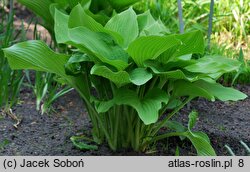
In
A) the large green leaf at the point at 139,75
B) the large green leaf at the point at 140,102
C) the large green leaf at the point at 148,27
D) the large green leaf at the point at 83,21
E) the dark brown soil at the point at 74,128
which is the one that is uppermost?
the large green leaf at the point at 83,21

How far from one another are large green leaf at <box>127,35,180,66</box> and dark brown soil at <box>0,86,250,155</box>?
→ 56cm

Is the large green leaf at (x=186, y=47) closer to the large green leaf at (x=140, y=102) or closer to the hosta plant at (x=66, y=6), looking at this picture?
the large green leaf at (x=140, y=102)

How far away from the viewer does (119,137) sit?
2.71 meters

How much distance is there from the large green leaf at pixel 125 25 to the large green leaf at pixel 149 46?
0.57 ft

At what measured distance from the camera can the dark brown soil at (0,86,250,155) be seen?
110 inches

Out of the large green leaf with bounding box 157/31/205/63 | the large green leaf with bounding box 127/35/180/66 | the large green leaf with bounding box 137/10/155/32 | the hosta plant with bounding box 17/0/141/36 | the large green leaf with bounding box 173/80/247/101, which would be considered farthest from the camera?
the hosta plant with bounding box 17/0/141/36

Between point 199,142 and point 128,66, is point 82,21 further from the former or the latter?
point 199,142

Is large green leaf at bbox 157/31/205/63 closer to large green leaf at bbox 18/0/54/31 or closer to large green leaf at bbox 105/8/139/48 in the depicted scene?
large green leaf at bbox 105/8/139/48

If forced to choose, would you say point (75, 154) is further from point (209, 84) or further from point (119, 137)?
point (209, 84)

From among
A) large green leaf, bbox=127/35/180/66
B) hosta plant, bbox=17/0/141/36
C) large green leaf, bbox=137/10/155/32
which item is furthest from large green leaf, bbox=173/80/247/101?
hosta plant, bbox=17/0/141/36

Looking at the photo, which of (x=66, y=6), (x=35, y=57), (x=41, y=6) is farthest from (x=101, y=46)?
(x=41, y=6)

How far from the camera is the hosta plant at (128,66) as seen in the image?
2.33 m

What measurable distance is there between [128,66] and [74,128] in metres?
0.77

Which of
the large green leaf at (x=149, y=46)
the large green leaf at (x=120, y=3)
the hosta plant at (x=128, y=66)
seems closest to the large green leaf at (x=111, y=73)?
the hosta plant at (x=128, y=66)
